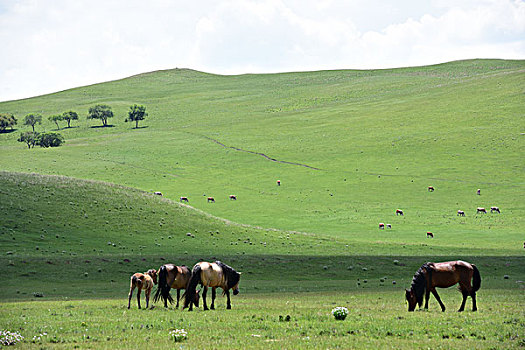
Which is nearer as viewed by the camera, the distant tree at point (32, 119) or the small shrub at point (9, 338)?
the small shrub at point (9, 338)

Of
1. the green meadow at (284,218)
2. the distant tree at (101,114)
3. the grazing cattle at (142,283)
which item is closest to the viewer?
the green meadow at (284,218)

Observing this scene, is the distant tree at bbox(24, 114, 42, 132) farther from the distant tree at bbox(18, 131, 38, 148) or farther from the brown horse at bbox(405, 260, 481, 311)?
the brown horse at bbox(405, 260, 481, 311)

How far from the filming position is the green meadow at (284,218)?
15445 millimetres

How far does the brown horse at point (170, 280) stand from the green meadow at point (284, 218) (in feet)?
2.68

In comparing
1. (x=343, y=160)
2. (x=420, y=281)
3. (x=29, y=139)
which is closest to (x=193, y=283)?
(x=420, y=281)

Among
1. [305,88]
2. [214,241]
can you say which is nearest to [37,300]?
[214,241]

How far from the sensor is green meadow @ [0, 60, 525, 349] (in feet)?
50.7

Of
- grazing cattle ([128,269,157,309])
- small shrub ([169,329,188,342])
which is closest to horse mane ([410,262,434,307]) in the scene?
small shrub ([169,329,188,342])

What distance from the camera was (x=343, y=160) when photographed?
104 meters

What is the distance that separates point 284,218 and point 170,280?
169 feet

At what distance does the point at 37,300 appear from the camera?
2423 cm

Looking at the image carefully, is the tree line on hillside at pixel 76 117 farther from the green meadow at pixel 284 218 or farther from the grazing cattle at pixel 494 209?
the grazing cattle at pixel 494 209

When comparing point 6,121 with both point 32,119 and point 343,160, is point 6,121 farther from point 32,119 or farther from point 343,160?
point 343,160

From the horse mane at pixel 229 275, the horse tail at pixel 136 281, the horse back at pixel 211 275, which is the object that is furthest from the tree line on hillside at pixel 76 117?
the horse back at pixel 211 275
